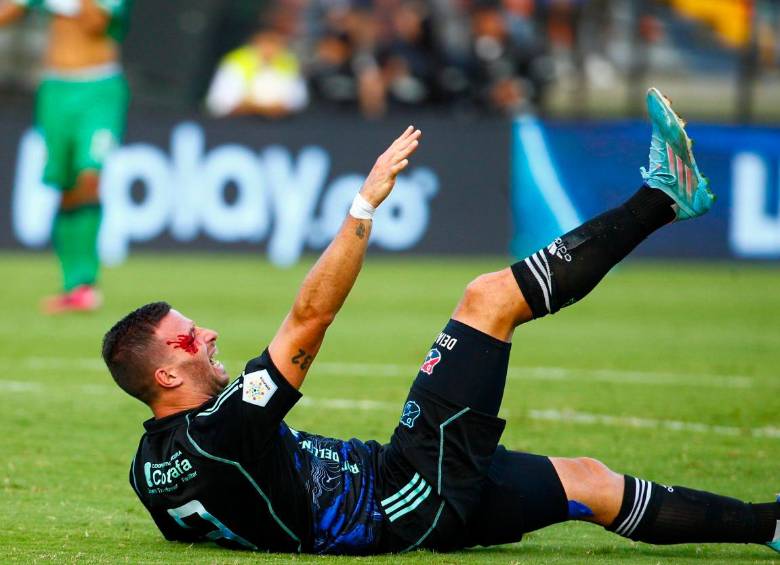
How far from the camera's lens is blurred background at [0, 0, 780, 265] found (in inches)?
674

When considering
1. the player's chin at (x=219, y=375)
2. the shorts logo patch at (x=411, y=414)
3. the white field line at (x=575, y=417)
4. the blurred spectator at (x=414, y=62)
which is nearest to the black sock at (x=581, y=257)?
the shorts logo patch at (x=411, y=414)

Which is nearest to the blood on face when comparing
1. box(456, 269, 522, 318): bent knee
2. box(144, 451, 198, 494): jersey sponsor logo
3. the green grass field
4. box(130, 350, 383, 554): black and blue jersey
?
box(130, 350, 383, 554): black and blue jersey

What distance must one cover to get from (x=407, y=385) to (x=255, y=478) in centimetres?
444

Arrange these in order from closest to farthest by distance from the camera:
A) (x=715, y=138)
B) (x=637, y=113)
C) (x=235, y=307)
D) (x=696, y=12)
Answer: (x=235, y=307), (x=715, y=138), (x=637, y=113), (x=696, y=12)

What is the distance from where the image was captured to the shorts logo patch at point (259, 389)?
457 centimetres

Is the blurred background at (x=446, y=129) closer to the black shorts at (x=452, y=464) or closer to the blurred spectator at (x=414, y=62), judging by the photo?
the blurred spectator at (x=414, y=62)

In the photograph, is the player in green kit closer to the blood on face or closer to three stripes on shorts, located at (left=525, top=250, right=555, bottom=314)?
the blood on face

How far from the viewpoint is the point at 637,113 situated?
18828 mm

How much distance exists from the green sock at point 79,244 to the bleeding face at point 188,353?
7.67 m

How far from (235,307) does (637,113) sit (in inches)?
306

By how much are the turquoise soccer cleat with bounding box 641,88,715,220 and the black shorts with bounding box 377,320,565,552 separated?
888 mm

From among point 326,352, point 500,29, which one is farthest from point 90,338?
point 500,29

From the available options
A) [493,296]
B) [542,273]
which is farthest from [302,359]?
[542,273]

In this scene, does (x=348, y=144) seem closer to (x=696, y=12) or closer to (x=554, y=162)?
(x=554, y=162)
